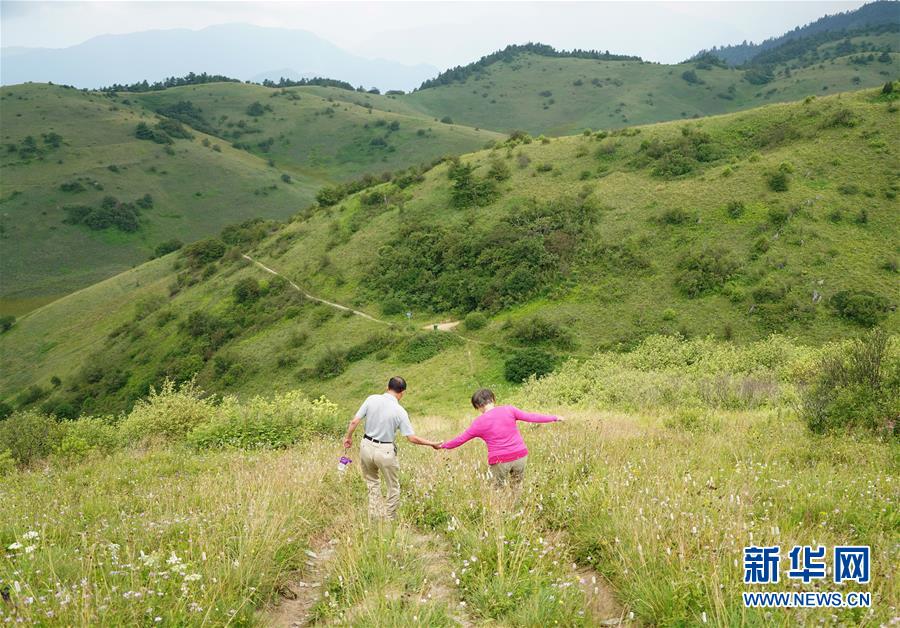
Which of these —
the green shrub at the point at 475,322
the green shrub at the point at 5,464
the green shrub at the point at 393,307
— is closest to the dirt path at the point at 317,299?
the green shrub at the point at 393,307

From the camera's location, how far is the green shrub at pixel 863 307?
32438mm

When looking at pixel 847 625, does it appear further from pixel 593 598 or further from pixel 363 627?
pixel 363 627

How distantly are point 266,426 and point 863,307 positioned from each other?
3598 centimetres

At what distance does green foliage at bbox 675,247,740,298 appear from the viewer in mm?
38375

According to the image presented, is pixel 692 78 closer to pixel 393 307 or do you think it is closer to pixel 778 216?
pixel 778 216

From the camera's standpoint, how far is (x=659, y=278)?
41.1 metres

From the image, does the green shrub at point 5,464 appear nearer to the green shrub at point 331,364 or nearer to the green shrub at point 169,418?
the green shrub at point 169,418

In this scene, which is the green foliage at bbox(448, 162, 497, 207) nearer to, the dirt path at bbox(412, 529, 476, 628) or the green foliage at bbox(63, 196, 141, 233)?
the dirt path at bbox(412, 529, 476, 628)

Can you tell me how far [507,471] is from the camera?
292 inches

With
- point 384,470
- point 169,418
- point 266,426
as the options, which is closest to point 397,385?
point 384,470

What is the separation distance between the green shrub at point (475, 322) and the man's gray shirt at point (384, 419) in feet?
119

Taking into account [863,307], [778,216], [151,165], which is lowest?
[863,307]

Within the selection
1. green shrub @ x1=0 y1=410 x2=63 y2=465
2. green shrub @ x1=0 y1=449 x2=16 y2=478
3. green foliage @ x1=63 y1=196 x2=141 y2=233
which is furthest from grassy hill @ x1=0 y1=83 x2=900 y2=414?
green foliage @ x1=63 y1=196 x2=141 y2=233

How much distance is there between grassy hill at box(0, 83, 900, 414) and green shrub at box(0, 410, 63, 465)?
20.6 m
